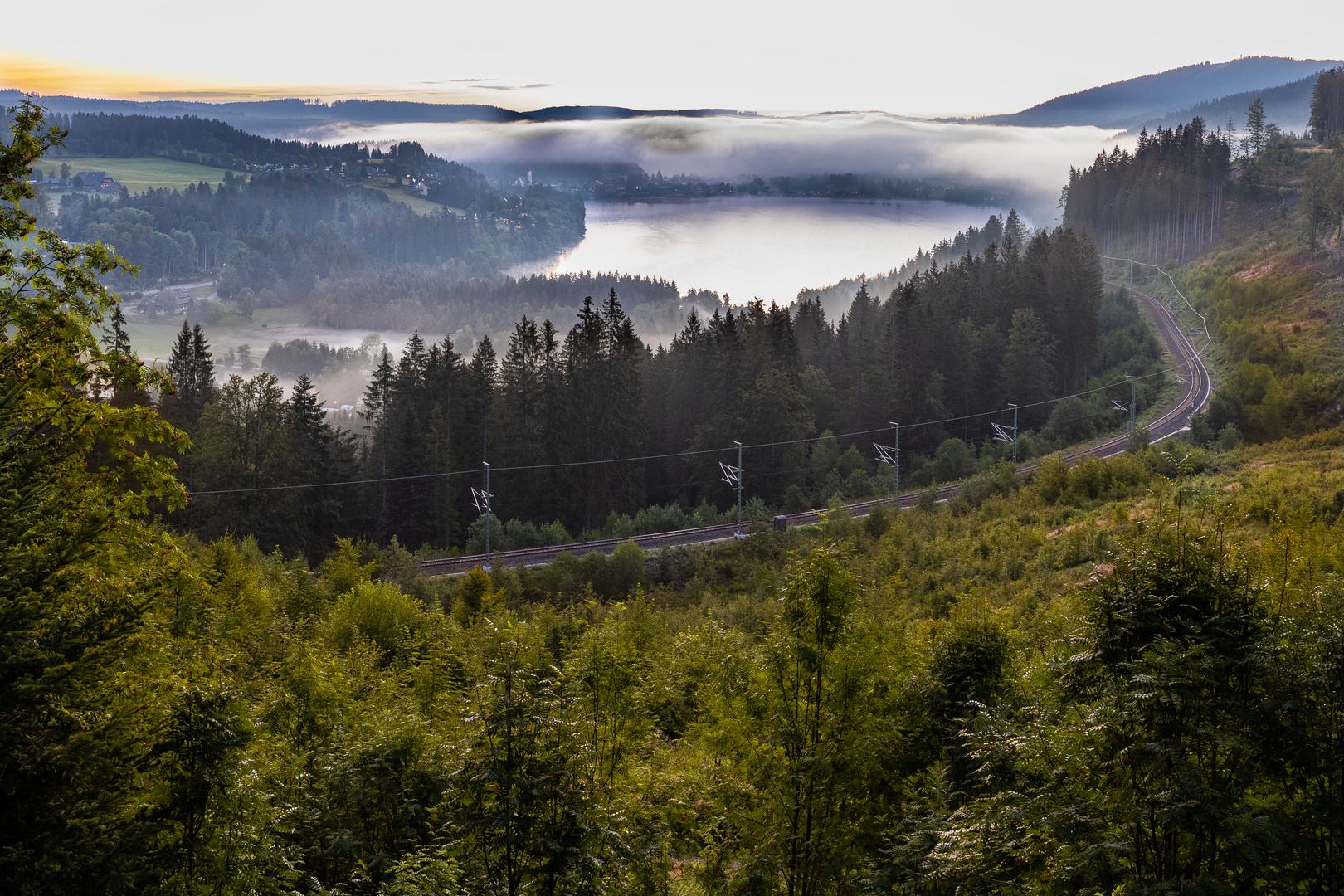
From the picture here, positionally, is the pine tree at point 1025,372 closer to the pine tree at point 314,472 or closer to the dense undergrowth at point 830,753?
the pine tree at point 314,472

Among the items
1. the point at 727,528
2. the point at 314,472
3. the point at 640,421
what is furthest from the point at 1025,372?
the point at 314,472

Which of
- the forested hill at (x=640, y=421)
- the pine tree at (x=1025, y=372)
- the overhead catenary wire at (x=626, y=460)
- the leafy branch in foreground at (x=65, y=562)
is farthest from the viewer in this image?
the pine tree at (x=1025, y=372)

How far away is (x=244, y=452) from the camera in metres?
66.2

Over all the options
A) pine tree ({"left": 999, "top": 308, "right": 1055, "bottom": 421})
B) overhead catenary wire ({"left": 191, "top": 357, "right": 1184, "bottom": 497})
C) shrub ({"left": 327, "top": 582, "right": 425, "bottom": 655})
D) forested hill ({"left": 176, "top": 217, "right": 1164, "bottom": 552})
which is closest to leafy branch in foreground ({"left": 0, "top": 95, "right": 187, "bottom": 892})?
shrub ({"left": 327, "top": 582, "right": 425, "bottom": 655})

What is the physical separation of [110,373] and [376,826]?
6.68m

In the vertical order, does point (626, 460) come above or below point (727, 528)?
above

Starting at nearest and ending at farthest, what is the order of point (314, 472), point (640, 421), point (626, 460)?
point (314, 472), point (626, 460), point (640, 421)

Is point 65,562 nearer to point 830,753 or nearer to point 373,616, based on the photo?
point 830,753

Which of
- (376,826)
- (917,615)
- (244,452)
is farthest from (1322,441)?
(244,452)

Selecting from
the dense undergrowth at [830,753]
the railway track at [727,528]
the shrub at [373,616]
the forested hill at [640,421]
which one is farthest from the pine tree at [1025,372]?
the dense undergrowth at [830,753]

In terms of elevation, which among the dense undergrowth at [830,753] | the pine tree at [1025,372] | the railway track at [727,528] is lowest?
the railway track at [727,528]

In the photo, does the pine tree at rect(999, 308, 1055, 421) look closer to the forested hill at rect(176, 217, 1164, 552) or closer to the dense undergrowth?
the forested hill at rect(176, 217, 1164, 552)

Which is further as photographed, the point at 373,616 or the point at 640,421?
the point at 640,421

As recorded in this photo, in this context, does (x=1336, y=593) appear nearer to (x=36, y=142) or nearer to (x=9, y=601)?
(x=9, y=601)
